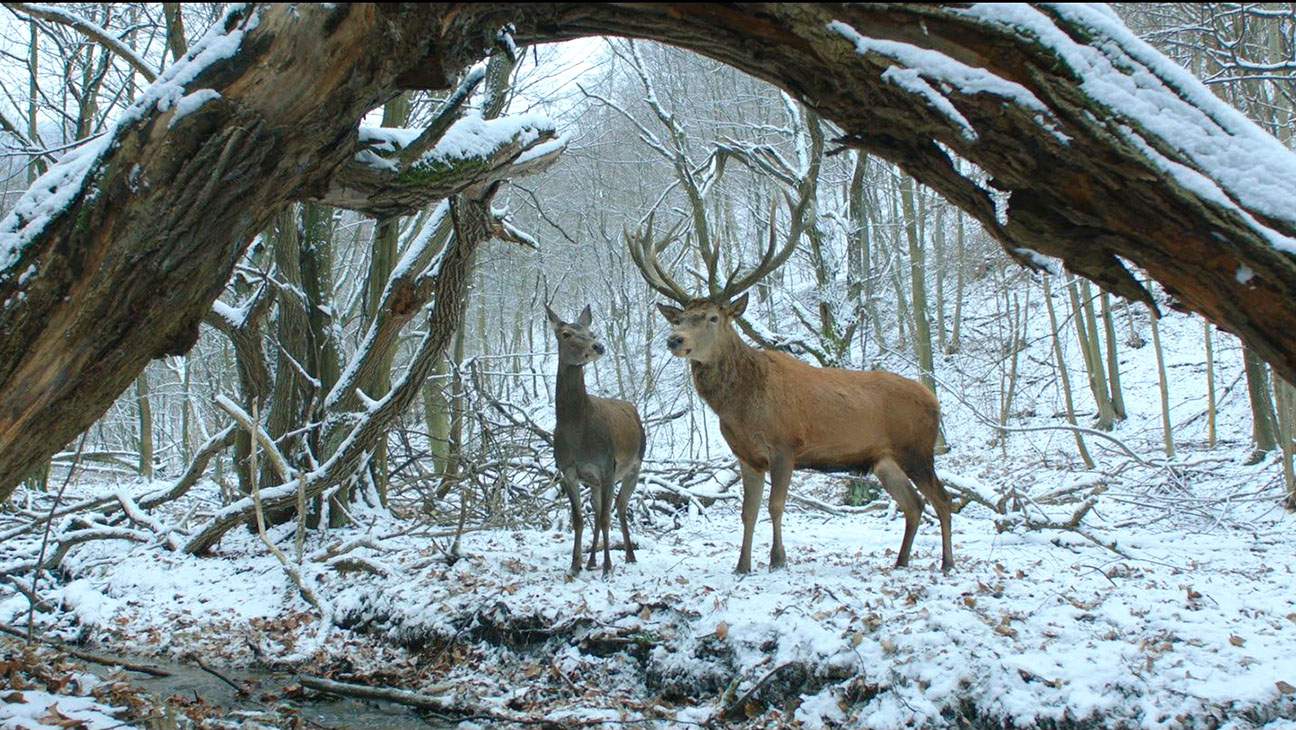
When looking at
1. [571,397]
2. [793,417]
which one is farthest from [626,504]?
[793,417]

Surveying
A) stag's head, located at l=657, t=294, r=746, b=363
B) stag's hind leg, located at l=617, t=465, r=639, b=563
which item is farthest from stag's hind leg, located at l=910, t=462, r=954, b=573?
stag's hind leg, located at l=617, t=465, r=639, b=563

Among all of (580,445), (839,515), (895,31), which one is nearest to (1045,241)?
(895,31)

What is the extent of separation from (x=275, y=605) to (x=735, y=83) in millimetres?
14848

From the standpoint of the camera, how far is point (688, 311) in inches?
273

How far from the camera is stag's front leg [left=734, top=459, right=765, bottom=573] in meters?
6.50

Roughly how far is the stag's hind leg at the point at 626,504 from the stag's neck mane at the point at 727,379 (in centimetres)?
128

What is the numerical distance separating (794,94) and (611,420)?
4.83 m

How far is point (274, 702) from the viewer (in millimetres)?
5133

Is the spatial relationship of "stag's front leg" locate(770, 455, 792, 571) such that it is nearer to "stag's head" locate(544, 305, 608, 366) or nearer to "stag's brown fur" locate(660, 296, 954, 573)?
"stag's brown fur" locate(660, 296, 954, 573)

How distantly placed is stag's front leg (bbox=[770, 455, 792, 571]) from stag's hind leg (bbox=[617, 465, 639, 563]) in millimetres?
1192

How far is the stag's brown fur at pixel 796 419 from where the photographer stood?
22.2ft

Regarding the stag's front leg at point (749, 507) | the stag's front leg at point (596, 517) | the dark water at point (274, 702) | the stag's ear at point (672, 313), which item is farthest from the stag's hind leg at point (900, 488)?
the dark water at point (274, 702)

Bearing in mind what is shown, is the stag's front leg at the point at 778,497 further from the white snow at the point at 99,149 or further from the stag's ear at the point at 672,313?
the white snow at the point at 99,149

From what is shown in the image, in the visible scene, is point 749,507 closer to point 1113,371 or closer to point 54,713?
point 54,713
